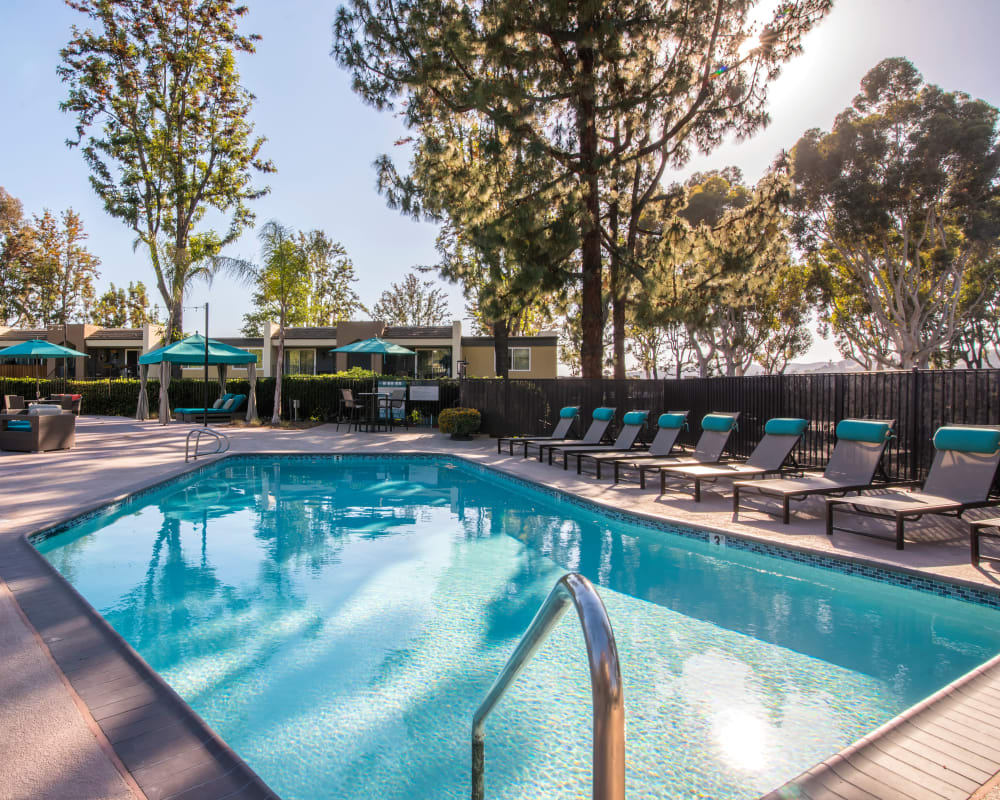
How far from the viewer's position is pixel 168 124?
20.0 meters

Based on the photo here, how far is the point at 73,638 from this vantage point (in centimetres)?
314

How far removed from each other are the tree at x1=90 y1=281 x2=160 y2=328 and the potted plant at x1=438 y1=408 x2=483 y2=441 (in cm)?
3786

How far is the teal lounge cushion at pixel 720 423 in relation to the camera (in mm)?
8649

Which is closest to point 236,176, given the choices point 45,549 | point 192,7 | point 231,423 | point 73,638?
point 192,7

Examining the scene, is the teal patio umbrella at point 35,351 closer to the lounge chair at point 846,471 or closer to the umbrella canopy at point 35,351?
the umbrella canopy at point 35,351

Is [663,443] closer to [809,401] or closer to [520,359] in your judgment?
[809,401]

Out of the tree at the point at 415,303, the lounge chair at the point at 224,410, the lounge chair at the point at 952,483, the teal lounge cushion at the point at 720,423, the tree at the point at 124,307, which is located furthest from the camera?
the tree at the point at 124,307

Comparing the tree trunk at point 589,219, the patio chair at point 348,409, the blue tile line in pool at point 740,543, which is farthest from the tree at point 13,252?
the tree trunk at point 589,219

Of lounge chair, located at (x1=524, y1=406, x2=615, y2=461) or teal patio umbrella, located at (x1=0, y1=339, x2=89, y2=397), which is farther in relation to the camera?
teal patio umbrella, located at (x1=0, y1=339, x2=89, y2=397)

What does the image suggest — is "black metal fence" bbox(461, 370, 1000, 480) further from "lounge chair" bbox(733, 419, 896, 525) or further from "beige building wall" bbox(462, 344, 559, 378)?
"beige building wall" bbox(462, 344, 559, 378)

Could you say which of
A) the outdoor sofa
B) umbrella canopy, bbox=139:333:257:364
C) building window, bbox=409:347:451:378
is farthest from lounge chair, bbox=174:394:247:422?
building window, bbox=409:347:451:378

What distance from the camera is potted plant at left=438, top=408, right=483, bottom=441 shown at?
15141mm

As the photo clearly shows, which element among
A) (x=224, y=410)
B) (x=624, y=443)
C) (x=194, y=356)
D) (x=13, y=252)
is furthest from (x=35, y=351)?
(x=13, y=252)

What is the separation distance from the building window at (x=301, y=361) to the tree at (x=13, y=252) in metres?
19.9
